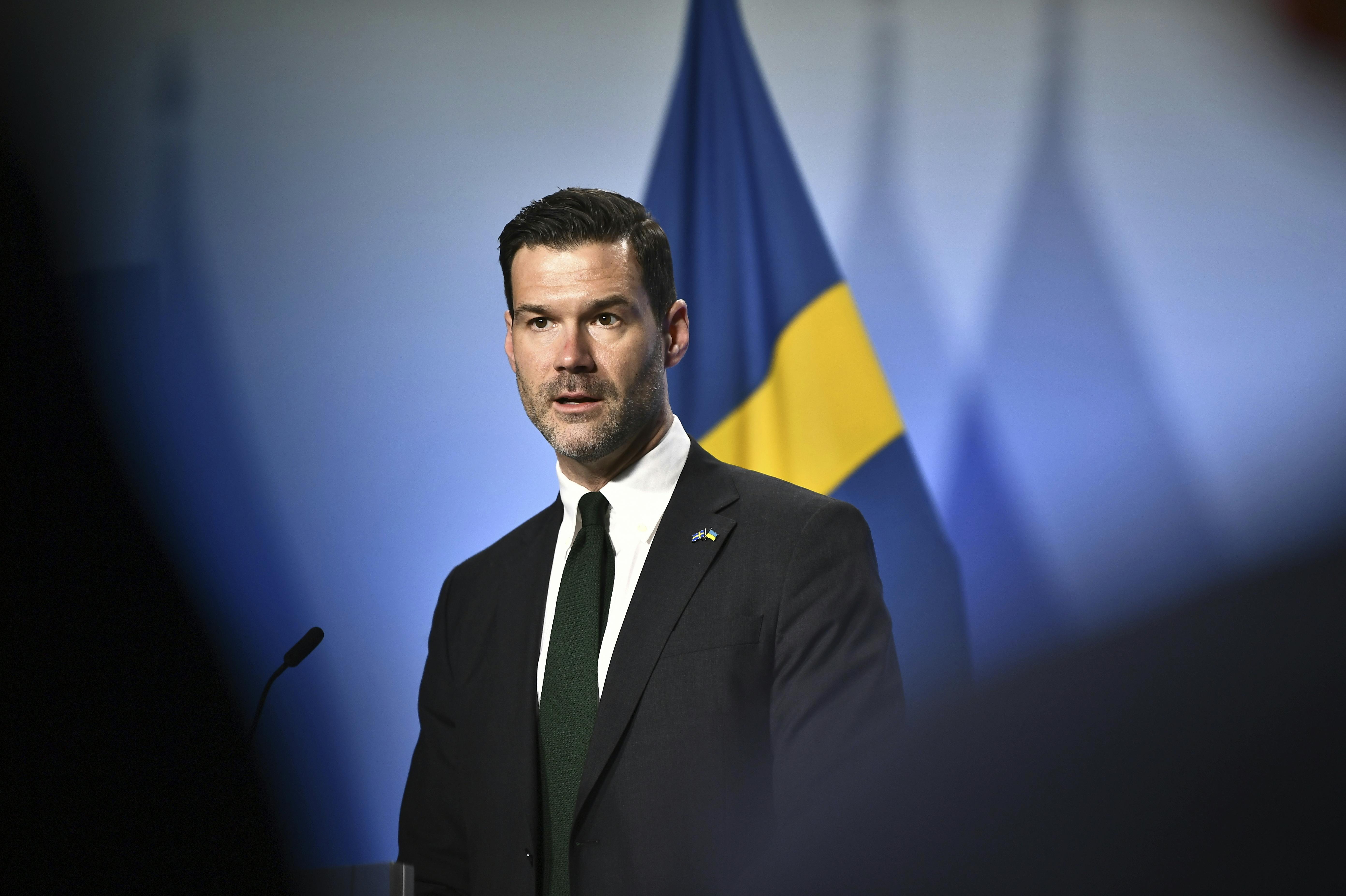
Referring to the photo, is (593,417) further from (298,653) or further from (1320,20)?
(1320,20)

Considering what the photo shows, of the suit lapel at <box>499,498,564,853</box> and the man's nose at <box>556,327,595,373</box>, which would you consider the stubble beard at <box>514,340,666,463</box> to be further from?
the suit lapel at <box>499,498,564,853</box>

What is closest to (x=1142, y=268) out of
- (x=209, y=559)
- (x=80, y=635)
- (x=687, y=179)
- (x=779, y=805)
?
(x=687, y=179)

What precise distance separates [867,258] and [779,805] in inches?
62.6

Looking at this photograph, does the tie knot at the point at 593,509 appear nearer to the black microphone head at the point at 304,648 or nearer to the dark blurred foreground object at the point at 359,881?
the black microphone head at the point at 304,648

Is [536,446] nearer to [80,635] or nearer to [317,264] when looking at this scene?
[317,264]

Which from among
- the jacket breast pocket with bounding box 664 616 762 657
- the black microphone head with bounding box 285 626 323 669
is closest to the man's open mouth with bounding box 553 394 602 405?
the jacket breast pocket with bounding box 664 616 762 657

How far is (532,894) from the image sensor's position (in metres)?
1.56

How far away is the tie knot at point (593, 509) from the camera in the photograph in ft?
5.75

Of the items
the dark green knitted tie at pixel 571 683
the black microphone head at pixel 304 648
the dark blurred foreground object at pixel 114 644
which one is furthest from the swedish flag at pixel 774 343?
the dark blurred foreground object at pixel 114 644

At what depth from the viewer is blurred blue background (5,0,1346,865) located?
2568mm

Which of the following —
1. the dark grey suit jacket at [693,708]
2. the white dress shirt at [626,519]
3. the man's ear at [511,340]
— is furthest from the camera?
the man's ear at [511,340]

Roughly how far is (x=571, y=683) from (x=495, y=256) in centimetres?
148

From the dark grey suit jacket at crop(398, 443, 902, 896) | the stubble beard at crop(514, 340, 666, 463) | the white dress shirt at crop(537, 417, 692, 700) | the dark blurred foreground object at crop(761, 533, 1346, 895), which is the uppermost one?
the dark blurred foreground object at crop(761, 533, 1346, 895)

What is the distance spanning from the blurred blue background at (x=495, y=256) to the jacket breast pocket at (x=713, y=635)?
109 cm
